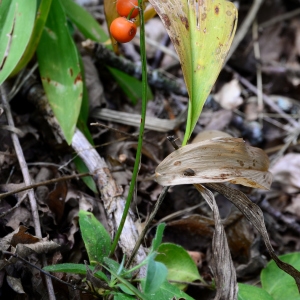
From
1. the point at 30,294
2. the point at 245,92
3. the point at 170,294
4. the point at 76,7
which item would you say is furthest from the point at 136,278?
the point at 245,92

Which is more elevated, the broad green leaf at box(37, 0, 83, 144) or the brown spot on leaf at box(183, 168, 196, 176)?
the broad green leaf at box(37, 0, 83, 144)

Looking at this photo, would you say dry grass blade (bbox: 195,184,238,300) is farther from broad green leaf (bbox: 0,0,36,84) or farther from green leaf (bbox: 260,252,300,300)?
broad green leaf (bbox: 0,0,36,84)

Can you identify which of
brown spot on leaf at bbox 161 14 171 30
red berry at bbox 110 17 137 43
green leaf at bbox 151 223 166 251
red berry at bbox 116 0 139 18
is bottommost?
green leaf at bbox 151 223 166 251

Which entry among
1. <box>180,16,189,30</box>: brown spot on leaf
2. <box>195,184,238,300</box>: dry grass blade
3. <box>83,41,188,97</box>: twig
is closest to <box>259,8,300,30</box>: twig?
<box>83,41,188,97</box>: twig

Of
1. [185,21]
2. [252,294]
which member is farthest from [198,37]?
[252,294]

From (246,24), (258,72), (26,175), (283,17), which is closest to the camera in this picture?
(26,175)

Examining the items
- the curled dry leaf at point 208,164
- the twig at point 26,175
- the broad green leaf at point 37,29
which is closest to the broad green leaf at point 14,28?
the broad green leaf at point 37,29

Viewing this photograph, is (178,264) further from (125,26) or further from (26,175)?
(125,26)

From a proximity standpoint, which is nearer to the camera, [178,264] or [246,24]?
[178,264]
